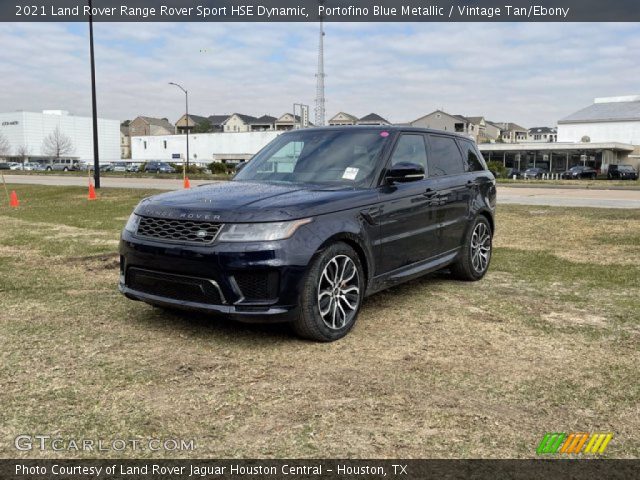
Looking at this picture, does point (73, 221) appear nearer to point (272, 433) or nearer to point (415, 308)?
point (415, 308)

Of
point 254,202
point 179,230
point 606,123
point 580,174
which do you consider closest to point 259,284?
point 254,202

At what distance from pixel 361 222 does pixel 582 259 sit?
4.92 metres

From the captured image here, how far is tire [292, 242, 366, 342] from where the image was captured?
4375mm

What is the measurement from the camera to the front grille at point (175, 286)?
13.9ft

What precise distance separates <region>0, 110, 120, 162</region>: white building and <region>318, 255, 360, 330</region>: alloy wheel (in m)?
124

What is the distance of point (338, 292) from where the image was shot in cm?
466

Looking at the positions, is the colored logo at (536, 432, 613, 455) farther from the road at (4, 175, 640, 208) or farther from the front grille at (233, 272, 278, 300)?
the road at (4, 175, 640, 208)

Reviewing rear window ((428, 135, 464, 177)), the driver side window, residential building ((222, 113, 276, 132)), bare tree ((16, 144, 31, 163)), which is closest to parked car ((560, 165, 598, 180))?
rear window ((428, 135, 464, 177))

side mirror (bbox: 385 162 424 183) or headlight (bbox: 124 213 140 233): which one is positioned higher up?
side mirror (bbox: 385 162 424 183)

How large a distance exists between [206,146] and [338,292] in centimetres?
7916

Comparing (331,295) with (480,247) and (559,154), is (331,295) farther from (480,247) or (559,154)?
(559,154)

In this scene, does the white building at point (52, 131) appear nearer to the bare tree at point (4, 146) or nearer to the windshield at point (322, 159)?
the bare tree at point (4, 146)

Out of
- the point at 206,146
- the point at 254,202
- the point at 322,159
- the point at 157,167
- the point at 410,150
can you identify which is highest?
the point at 206,146

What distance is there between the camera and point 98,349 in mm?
4391
